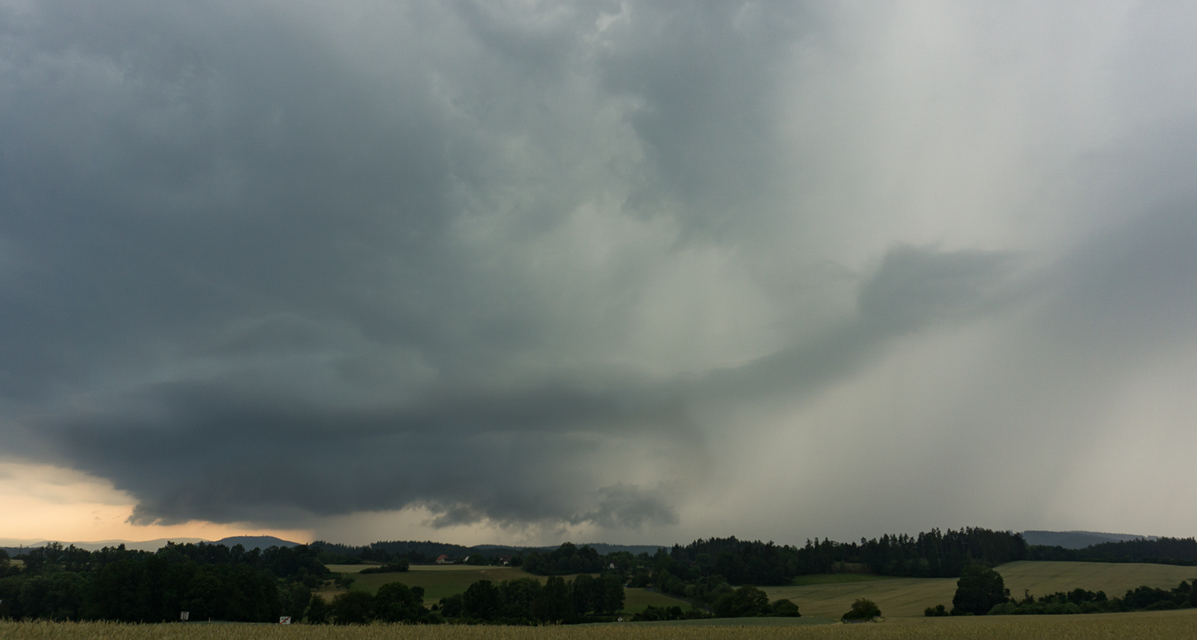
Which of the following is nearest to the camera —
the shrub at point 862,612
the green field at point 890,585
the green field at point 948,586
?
the shrub at point 862,612

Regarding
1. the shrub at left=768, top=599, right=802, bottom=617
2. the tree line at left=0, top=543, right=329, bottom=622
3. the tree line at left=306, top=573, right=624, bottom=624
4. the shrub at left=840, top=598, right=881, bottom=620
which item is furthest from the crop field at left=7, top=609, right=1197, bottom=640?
the shrub at left=768, top=599, right=802, bottom=617

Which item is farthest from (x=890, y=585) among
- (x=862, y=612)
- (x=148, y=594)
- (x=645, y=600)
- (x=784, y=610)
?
(x=148, y=594)

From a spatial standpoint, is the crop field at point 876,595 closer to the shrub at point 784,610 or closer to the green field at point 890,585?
the green field at point 890,585

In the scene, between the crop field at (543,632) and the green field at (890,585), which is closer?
the crop field at (543,632)

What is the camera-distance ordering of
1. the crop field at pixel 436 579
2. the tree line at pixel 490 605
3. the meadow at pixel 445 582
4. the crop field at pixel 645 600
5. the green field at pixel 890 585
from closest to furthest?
1. the tree line at pixel 490 605
2. the green field at pixel 890 585
3. the crop field at pixel 645 600
4. the meadow at pixel 445 582
5. the crop field at pixel 436 579

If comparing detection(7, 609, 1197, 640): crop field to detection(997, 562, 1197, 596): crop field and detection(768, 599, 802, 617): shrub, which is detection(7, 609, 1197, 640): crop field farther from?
detection(997, 562, 1197, 596): crop field

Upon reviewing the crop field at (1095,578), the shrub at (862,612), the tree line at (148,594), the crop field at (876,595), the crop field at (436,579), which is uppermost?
the tree line at (148,594)

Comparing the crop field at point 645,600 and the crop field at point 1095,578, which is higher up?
the crop field at point 1095,578

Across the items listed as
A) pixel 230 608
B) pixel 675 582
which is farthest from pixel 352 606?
pixel 675 582

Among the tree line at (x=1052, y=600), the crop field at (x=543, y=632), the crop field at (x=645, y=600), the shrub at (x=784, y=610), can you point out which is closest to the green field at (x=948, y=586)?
the tree line at (x=1052, y=600)

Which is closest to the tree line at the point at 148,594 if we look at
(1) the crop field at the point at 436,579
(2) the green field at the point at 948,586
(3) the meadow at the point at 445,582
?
(3) the meadow at the point at 445,582

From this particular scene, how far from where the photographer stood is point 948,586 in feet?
514

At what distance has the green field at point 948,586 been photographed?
129 metres

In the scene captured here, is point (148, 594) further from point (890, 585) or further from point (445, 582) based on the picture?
point (890, 585)
